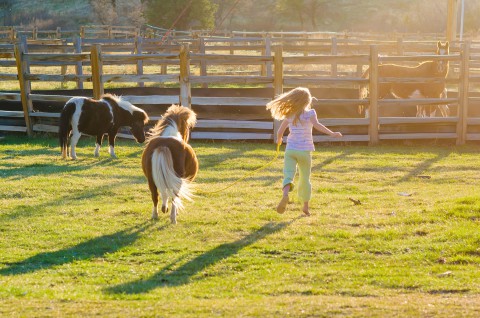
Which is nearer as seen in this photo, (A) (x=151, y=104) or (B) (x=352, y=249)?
(B) (x=352, y=249)

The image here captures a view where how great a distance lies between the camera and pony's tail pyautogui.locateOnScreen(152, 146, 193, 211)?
8359mm

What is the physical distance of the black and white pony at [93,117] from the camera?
1347cm

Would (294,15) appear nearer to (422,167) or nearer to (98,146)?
(98,146)

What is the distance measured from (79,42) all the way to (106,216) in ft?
51.5

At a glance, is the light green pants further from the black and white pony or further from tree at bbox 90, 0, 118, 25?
tree at bbox 90, 0, 118, 25

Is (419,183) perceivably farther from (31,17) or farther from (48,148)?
(31,17)

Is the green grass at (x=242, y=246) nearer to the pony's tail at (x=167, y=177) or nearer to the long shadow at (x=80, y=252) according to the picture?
the long shadow at (x=80, y=252)

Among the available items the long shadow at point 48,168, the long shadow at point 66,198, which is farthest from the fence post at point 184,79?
the long shadow at point 66,198

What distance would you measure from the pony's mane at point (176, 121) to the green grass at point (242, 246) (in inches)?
40.0

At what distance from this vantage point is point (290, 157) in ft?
28.7

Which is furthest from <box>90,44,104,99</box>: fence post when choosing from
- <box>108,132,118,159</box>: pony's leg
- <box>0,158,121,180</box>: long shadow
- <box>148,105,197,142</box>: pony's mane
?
<box>148,105,197,142</box>: pony's mane

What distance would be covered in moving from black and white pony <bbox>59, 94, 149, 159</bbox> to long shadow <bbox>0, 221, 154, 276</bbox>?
528 cm

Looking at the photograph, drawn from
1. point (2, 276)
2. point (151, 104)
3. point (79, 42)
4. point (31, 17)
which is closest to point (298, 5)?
point (31, 17)

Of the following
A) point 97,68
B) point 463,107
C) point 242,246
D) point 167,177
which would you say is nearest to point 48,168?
point 97,68
